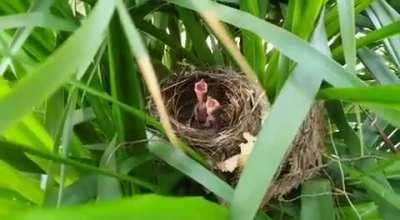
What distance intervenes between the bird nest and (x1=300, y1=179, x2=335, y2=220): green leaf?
0.04ft

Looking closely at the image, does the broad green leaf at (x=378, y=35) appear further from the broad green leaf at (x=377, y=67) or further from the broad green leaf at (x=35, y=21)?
the broad green leaf at (x=35, y=21)

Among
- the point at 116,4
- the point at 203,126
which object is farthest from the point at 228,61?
the point at 116,4

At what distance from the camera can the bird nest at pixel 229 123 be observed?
1.51 feet

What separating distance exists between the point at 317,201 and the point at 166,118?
0.54ft

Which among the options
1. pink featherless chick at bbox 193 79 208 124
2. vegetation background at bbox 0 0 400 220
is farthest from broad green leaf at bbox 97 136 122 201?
pink featherless chick at bbox 193 79 208 124

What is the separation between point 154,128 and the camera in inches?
18.7

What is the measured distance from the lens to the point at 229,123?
53 cm

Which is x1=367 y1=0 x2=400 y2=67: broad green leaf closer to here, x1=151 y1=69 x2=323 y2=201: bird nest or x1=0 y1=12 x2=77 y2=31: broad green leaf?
x1=151 y1=69 x2=323 y2=201: bird nest

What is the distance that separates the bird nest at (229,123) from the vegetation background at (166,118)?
0.01 meters

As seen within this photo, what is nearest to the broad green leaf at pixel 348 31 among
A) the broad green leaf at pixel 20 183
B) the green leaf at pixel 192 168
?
the green leaf at pixel 192 168

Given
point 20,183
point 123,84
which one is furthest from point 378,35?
point 20,183

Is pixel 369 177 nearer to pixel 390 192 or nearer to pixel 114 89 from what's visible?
pixel 390 192

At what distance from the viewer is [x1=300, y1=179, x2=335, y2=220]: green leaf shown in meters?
0.43

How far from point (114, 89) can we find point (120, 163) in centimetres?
5
